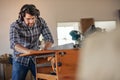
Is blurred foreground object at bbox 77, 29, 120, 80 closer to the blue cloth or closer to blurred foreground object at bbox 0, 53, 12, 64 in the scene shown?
the blue cloth

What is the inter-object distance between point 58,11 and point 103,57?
5.61 meters

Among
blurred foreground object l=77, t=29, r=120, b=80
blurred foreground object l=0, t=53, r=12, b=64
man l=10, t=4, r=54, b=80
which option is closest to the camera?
blurred foreground object l=77, t=29, r=120, b=80

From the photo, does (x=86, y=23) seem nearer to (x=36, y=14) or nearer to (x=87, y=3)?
(x=87, y=3)

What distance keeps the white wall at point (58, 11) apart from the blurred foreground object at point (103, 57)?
5.37 metres

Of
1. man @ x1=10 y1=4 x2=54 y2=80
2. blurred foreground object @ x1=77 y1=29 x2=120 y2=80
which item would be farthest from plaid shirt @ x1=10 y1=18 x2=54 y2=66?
blurred foreground object @ x1=77 y1=29 x2=120 y2=80

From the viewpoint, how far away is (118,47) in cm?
54

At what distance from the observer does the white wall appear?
19.0ft

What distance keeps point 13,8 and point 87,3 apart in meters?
1.85

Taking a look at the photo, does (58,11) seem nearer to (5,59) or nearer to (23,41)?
(5,59)

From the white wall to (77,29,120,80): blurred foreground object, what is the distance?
211 inches

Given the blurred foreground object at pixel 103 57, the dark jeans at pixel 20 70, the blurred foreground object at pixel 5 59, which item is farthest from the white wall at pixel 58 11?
the blurred foreground object at pixel 103 57

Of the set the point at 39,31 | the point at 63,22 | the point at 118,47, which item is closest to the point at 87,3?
the point at 63,22

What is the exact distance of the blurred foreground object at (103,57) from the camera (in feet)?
1.77

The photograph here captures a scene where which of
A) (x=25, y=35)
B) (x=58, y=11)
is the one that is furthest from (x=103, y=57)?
(x=58, y=11)
